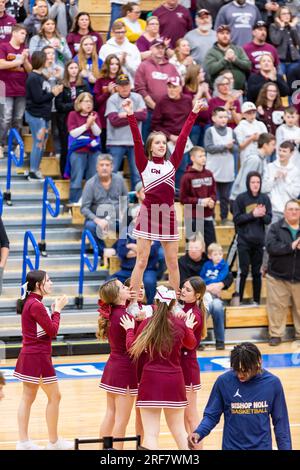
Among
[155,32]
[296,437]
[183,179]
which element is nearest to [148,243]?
[296,437]

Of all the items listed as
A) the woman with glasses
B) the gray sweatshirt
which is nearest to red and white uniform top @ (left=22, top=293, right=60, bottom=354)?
the gray sweatshirt

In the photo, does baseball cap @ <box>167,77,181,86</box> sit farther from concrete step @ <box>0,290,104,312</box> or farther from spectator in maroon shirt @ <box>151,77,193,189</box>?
concrete step @ <box>0,290,104,312</box>

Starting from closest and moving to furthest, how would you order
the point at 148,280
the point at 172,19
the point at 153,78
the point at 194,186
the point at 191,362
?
the point at 191,362, the point at 148,280, the point at 194,186, the point at 153,78, the point at 172,19

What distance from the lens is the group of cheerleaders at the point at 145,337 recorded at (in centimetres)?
901

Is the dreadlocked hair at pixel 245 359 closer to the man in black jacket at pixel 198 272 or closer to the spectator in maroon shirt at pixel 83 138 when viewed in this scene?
the man in black jacket at pixel 198 272

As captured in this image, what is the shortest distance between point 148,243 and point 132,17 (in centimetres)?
795

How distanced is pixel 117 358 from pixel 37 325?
903 mm

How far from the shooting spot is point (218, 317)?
48.1ft

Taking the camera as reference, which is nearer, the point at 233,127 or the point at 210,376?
the point at 210,376

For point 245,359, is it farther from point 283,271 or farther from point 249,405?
point 283,271

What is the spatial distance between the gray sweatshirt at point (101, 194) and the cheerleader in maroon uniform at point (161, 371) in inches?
242

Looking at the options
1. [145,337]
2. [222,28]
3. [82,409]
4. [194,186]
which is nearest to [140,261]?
[145,337]

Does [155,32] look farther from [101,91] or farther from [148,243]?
[148,243]
